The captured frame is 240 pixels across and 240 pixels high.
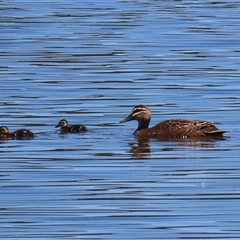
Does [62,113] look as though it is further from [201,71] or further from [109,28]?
[109,28]

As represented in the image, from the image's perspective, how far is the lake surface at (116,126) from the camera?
39.1 ft

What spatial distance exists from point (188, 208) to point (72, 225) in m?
1.24

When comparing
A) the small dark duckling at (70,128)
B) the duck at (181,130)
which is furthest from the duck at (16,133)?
the duck at (181,130)

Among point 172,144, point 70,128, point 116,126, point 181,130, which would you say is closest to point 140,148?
point 172,144

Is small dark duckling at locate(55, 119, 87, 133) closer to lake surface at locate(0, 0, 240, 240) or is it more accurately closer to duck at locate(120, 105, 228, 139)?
lake surface at locate(0, 0, 240, 240)

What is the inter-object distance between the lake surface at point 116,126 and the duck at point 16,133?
117 mm

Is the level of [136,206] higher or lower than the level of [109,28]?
lower

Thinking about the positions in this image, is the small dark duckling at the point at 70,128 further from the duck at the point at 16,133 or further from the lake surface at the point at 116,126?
the duck at the point at 16,133

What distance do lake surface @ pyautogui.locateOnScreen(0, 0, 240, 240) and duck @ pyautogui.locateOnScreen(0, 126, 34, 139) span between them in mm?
117

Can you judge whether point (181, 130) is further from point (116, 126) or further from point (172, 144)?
point (116, 126)

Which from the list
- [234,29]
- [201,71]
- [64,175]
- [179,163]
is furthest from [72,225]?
[234,29]

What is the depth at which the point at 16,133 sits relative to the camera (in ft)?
55.9

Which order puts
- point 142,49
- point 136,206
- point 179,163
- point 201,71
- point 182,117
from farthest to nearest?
point 142,49 < point 201,71 < point 182,117 < point 179,163 < point 136,206

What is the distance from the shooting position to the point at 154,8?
42531mm
